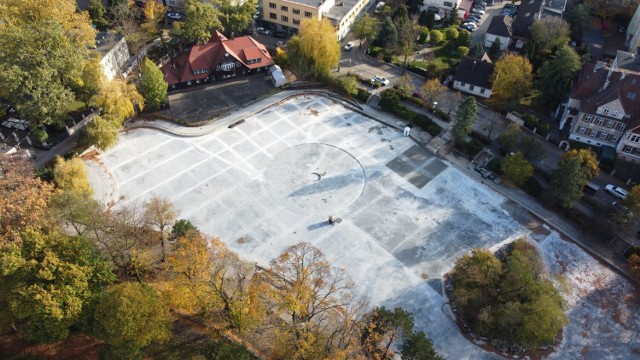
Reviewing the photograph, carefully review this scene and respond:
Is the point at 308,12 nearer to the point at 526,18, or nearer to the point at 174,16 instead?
the point at 174,16

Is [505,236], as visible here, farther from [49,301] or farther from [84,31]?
[84,31]

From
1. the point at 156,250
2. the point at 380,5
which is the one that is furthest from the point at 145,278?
the point at 380,5

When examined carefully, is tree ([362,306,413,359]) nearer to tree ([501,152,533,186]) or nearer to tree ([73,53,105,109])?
tree ([501,152,533,186])

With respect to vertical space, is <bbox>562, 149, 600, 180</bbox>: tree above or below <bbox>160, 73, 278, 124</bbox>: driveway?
above

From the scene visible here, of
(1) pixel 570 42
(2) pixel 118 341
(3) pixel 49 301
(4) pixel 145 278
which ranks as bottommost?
(4) pixel 145 278

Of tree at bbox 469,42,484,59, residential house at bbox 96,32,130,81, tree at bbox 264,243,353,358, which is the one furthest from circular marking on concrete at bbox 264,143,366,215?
tree at bbox 469,42,484,59

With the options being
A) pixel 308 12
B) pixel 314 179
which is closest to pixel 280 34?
pixel 308 12
